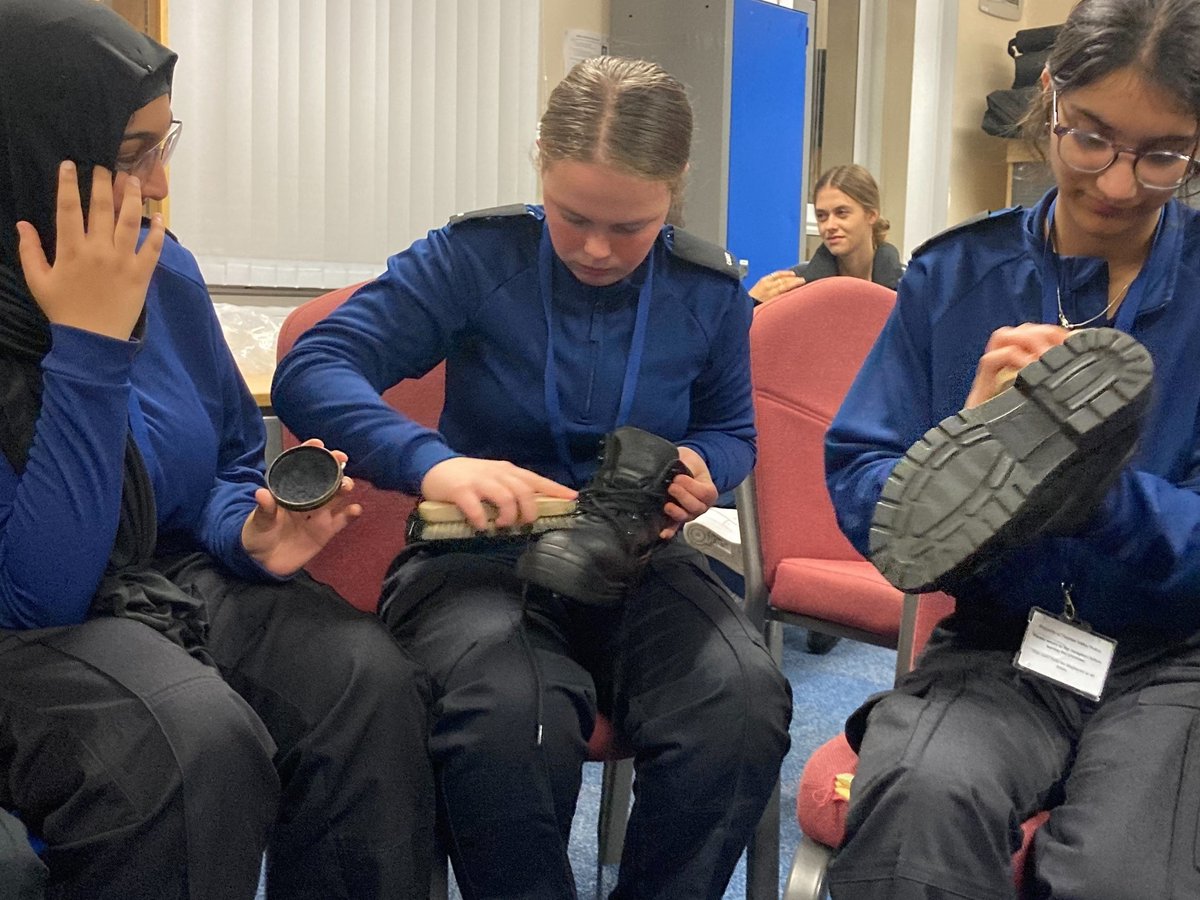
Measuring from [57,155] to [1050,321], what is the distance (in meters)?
0.90

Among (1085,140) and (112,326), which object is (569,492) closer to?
(112,326)

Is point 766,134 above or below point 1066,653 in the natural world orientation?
above

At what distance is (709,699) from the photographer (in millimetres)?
1067

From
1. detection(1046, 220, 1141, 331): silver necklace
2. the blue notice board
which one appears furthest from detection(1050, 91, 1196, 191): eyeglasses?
the blue notice board

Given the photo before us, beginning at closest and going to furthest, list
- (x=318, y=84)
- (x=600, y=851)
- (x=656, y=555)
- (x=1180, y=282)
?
(x=1180, y=282)
(x=656, y=555)
(x=600, y=851)
(x=318, y=84)

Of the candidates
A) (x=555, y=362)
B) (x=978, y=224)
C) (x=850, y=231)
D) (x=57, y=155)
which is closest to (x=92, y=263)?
(x=57, y=155)

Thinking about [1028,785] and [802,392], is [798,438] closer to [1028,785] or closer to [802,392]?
[802,392]

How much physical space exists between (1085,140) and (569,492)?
57cm

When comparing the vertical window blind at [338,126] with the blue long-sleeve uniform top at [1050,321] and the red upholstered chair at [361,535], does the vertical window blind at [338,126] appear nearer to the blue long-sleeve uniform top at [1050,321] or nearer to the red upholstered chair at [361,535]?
the red upholstered chair at [361,535]

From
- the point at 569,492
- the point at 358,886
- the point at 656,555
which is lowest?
the point at 358,886

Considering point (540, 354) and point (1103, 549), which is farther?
point (540, 354)

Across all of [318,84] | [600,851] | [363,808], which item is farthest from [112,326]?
[318,84]

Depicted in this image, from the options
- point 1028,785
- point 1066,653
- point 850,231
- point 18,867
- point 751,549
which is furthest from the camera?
point 850,231

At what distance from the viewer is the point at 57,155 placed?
0.95 metres
